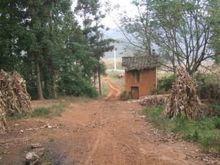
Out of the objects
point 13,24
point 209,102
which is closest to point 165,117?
point 209,102

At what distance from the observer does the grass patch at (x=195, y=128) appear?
1363 centimetres

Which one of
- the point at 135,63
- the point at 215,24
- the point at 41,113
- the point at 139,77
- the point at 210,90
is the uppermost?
the point at 215,24

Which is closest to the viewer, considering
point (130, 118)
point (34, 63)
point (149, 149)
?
point (149, 149)

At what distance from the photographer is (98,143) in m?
14.2

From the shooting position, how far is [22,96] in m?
21.0

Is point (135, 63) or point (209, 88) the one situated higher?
point (135, 63)

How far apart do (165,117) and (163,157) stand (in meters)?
7.28

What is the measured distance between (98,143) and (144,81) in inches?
1247

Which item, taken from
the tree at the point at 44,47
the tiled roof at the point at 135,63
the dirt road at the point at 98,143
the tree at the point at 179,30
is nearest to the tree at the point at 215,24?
the tree at the point at 179,30

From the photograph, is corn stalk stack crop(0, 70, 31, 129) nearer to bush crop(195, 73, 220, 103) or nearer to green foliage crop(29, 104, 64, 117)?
green foliage crop(29, 104, 64, 117)

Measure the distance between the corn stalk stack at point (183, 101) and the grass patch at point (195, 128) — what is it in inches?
17.5

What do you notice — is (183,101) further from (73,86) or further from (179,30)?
(73,86)

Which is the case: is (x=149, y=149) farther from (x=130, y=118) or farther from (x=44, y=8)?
(x=44, y=8)

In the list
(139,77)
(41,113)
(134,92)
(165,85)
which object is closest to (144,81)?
(139,77)
